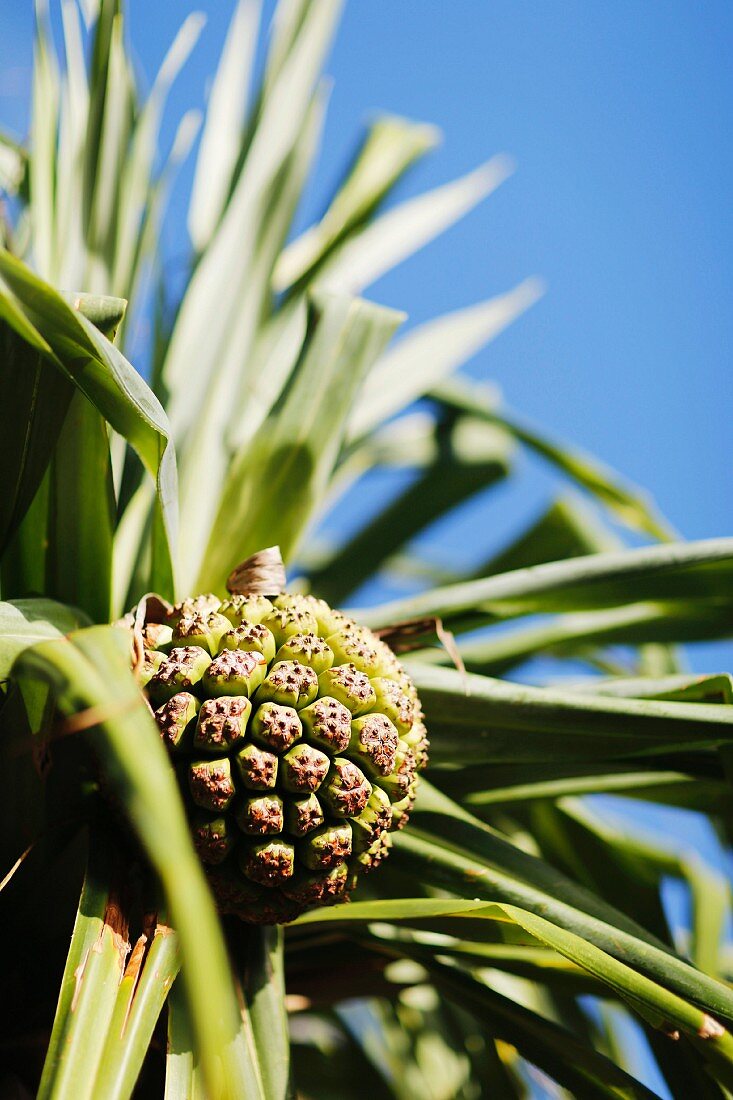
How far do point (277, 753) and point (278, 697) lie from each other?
4 cm

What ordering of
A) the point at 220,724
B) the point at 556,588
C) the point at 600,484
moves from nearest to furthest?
1. the point at 220,724
2. the point at 556,588
3. the point at 600,484

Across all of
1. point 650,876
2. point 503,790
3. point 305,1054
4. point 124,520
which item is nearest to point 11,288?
point 124,520

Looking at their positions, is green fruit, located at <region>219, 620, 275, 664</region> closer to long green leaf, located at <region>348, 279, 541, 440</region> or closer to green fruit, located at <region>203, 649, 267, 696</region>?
green fruit, located at <region>203, 649, 267, 696</region>

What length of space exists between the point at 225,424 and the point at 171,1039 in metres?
0.69

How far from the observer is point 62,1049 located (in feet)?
1.69

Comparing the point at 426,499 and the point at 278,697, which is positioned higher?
the point at 426,499

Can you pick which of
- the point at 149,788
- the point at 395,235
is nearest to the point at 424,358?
the point at 395,235

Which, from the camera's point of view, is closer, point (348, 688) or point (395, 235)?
point (348, 688)

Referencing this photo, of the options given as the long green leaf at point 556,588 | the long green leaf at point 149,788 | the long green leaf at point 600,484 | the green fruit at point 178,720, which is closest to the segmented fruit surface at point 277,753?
the green fruit at point 178,720

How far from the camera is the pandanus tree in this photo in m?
0.61

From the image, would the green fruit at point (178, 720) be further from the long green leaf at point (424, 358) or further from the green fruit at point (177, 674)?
the long green leaf at point (424, 358)

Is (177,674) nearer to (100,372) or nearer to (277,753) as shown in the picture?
(277,753)

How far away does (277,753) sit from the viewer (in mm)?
629

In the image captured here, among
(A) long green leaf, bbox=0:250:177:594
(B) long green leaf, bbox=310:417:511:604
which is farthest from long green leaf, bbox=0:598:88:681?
(B) long green leaf, bbox=310:417:511:604
